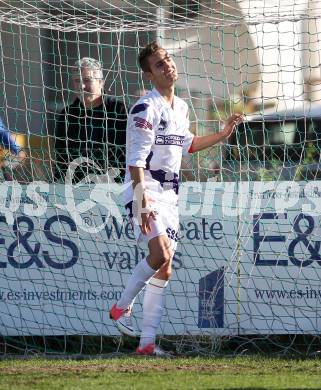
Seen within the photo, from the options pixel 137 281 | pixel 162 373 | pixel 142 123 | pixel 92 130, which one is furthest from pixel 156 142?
pixel 92 130

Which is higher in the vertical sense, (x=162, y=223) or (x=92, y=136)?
(x=92, y=136)

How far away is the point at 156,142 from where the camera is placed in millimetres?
7309

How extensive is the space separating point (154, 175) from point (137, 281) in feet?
2.44

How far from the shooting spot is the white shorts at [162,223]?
7195 millimetres

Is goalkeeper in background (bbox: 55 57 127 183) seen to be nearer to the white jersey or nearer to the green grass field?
the white jersey

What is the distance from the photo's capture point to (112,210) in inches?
337

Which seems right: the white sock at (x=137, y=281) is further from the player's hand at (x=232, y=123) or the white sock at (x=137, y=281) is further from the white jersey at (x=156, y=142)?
the player's hand at (x=232, y=123)

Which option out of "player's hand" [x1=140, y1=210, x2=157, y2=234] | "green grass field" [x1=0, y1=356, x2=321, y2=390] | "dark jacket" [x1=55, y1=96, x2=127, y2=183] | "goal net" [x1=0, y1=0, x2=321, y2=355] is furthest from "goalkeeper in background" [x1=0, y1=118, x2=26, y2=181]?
"player's hand" [x1=140, y1=210, x2=157, y2=234]

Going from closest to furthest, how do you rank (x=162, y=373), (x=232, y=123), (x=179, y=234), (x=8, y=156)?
(x=162, y=373), (x=232, y=123), (x=179, y=234), (x=8, y=156)

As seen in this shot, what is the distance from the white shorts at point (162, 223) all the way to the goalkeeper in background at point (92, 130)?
151 cm

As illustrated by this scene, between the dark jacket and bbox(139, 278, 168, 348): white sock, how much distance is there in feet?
5.29

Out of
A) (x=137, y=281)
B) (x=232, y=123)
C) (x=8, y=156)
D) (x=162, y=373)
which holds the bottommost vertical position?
(x=162, y=373)

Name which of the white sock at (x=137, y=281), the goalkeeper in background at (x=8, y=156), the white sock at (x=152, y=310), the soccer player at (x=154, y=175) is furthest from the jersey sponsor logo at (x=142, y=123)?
the goalkeeper in background at (x=8, y=156)

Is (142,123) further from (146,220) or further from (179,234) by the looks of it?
(179,234)
